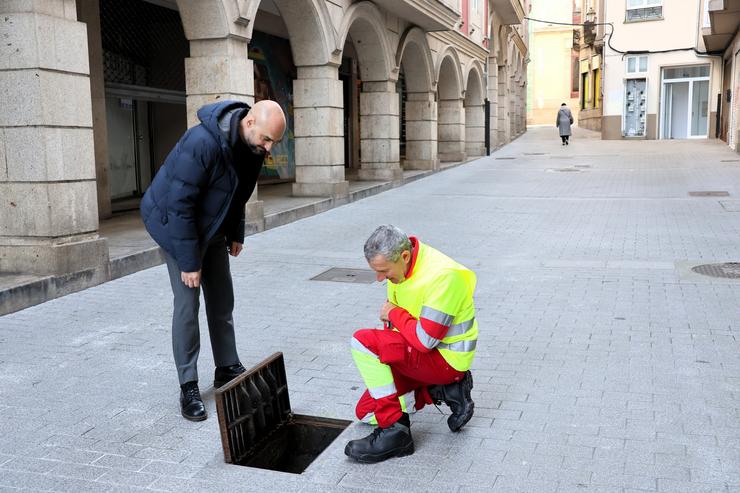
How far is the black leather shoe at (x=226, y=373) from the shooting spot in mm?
4559

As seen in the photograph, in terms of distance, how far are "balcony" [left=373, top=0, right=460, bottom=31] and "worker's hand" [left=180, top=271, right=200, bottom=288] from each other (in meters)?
12.1

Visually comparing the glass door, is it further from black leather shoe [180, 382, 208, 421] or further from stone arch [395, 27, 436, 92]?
black leather shoe [180, 382, 208, 421]

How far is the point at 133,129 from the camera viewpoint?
13.8m

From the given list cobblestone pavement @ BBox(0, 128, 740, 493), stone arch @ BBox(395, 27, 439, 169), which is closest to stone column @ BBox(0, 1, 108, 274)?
cobblestone pavement @ BBox(0, 128, 740, 493)

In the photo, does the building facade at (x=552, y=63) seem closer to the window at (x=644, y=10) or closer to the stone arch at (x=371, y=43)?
the window at (x=644, y=10)

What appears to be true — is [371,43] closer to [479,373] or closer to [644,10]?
[479,373]

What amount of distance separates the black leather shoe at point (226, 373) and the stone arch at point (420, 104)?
15524 mm

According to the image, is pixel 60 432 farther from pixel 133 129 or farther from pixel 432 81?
pixel 432 81

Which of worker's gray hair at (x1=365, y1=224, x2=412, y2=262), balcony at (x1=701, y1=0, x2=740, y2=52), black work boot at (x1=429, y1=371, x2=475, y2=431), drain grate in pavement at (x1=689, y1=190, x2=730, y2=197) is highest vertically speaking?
balcony at (x1=701, y1=0, x2=740, y2=52)

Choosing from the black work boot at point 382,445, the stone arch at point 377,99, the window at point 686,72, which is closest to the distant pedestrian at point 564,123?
the window at point 686,72

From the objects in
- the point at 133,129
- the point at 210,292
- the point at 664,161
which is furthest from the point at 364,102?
the point at 210,292

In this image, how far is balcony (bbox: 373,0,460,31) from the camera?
51.4 feet

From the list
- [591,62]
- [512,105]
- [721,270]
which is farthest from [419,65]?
[591,62]

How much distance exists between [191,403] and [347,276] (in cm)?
388
